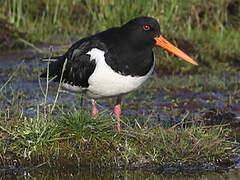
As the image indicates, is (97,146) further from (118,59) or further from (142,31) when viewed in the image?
(142,31)

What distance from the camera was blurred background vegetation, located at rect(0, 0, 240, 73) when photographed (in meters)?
11.3

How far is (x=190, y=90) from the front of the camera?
33.1 feet

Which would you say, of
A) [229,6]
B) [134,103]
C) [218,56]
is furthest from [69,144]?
[229,6]

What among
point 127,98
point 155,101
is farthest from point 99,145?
point 127,98

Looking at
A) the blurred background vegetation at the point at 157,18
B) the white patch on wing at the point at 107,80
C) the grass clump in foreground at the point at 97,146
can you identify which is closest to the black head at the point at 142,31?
the white patch on wing at the point at 107,80

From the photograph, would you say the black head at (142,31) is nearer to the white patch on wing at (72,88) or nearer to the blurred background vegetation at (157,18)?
the white patch on wing at (72,88)

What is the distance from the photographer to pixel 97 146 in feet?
21.7

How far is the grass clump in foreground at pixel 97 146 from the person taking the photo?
21.2 ft

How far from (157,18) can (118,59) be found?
4.45 metres

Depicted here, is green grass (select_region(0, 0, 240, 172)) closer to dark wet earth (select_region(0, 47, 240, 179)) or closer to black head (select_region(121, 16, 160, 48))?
dark wet earth (select_region(0, 47, 240, 179))

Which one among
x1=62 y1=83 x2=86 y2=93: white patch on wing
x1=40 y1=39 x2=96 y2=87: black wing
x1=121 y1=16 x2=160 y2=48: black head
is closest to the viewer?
x1=121 y1=16 x2=160 y2=48: black head

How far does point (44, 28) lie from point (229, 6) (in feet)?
13.2

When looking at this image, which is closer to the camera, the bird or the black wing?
the bird

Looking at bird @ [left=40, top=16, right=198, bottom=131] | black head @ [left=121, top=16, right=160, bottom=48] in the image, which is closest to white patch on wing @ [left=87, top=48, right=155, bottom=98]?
bird @ [left=40, top=16, right=198, bottom=131]
